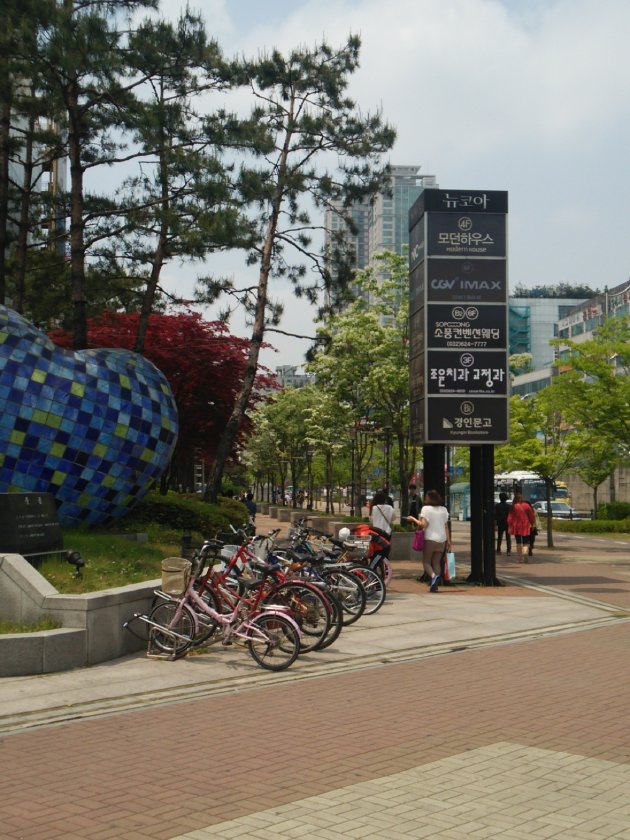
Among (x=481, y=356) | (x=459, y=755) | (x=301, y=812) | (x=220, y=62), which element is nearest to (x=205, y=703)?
(x=459, y=755)

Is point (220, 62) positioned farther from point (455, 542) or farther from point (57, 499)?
point (455, 542)

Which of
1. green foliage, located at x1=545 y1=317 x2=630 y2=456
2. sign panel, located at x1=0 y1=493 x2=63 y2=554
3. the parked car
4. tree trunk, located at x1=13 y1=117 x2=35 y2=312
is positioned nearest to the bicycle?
sign panel, located at x1=0 y1=493 x2=63 y2=554

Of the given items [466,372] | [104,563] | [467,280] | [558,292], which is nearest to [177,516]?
[466,372]

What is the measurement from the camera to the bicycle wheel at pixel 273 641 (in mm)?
10695

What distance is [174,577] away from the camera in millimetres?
11414

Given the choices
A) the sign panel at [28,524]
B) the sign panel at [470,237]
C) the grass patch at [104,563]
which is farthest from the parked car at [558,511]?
the sign panel at [28,524]

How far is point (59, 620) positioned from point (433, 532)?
29.0 ft

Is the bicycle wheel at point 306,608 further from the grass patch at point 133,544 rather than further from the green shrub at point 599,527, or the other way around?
the green shrub at point 599,527

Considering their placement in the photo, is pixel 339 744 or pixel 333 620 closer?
pixel 339 744

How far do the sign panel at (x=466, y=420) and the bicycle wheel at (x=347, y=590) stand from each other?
604cm

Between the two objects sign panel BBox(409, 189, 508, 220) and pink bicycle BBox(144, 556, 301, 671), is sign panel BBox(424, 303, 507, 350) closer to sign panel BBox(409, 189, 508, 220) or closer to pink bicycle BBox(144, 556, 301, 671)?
sign panel BBox(409, 189, 508, 220)

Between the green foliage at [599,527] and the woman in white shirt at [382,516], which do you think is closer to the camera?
the woman in white shirt at [382,516]

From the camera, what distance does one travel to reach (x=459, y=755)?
7.30 meters

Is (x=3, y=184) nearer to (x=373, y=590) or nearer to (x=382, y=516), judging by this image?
(x=382, y=516)
